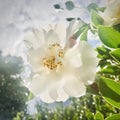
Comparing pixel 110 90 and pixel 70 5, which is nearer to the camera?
pixel 110 90

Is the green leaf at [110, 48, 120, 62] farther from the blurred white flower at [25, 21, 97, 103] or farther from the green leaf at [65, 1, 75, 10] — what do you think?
the green leaf at [65, 1, 75, 10]

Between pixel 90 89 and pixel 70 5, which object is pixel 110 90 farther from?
pixel 70 5

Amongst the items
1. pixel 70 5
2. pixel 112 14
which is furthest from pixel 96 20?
pixel 70 5

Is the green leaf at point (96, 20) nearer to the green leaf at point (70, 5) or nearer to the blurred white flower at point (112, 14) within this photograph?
the blurred white flower at point (112, 14)

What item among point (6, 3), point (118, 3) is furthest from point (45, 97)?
point (6, 3)

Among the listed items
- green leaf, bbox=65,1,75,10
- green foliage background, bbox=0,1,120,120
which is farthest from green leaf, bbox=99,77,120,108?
green leaf, bbox=65,1,75,10

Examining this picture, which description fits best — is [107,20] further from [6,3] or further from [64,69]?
[6,3]

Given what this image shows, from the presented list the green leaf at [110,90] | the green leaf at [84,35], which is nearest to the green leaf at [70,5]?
the green leaf at [84,35]
